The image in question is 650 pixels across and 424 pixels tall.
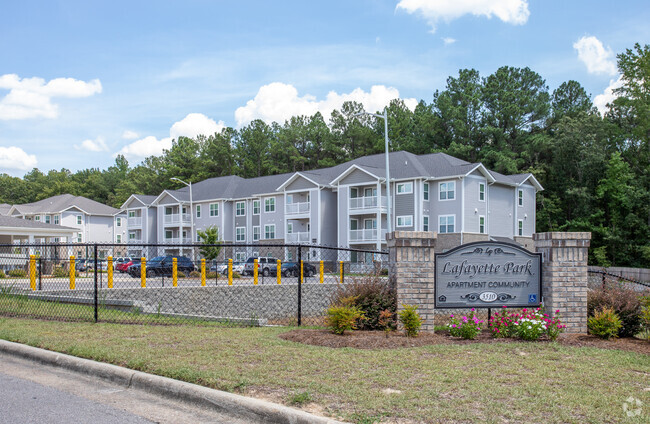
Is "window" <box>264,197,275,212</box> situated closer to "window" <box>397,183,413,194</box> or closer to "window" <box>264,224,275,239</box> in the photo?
"window" <box>264,224,275,239</box>

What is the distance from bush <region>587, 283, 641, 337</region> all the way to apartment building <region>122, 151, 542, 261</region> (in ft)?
95.1

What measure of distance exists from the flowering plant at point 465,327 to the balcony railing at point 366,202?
36.2 m

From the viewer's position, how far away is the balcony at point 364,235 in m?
46.3

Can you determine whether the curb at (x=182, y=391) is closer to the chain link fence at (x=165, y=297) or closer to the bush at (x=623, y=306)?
the chain link fence at (x=165, y=297)

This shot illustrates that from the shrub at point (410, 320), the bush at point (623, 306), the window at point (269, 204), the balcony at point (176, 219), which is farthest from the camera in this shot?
the balcony at point (176, 219)

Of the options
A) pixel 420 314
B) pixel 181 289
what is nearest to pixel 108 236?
pixel 181 289

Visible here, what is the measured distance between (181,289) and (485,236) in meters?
32.4

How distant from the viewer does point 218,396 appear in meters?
6.01

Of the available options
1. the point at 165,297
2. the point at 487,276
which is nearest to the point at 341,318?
the point at 487,276

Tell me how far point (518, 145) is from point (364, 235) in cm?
2654

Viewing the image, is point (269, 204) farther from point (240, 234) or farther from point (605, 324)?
point (605, 324)

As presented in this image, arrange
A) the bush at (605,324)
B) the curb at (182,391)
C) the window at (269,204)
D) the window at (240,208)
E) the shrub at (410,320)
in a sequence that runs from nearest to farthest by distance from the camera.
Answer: the curb at (182,391), the shrub at (410,320), the bush at (605,324), the window at (269,204), the window at (240,208)

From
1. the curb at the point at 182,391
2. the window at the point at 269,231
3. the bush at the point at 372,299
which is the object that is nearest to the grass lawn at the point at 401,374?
the curb at the point at 182,391

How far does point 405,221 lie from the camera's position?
46.3 metres
